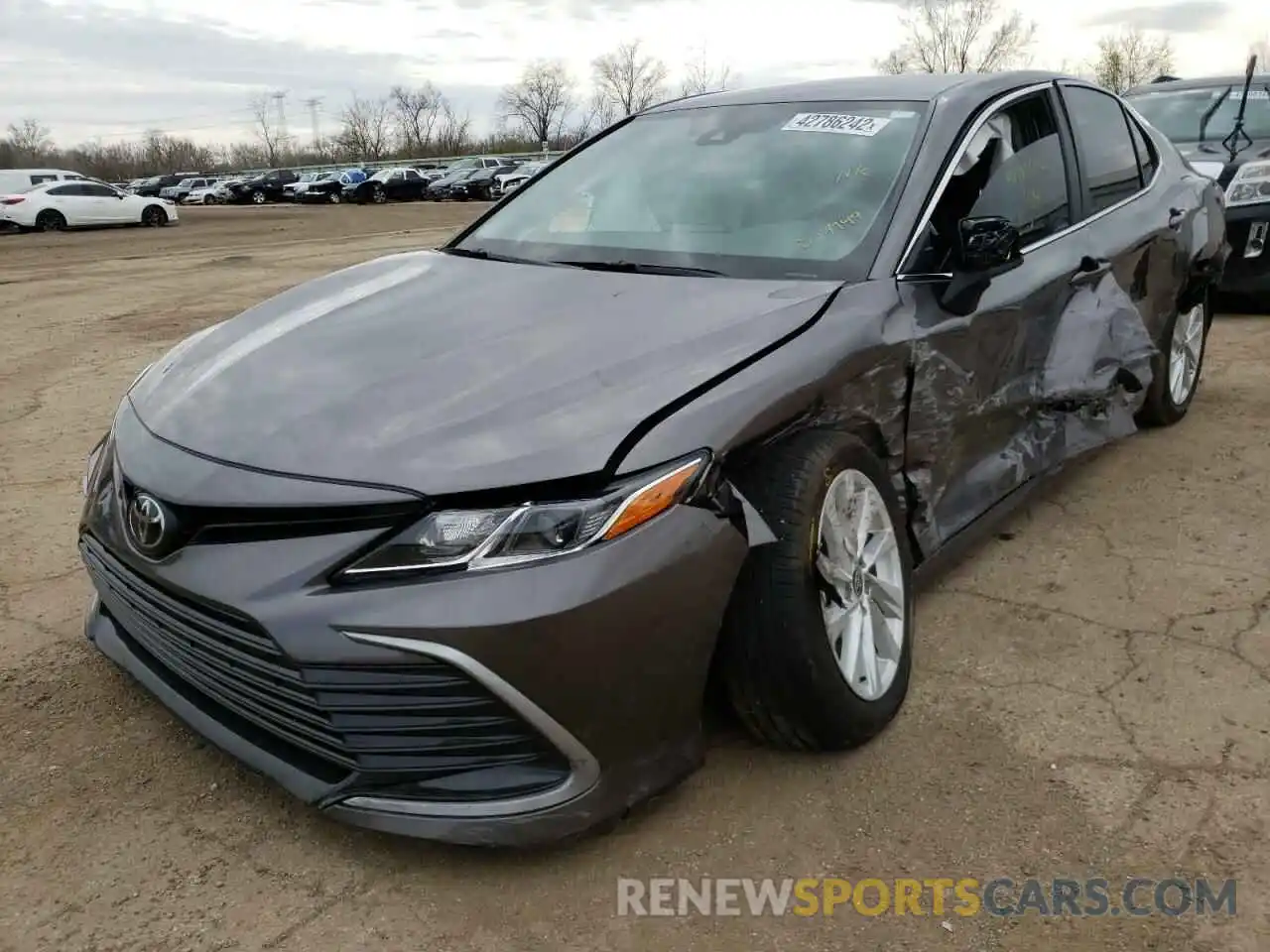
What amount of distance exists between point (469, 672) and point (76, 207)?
30556 mm

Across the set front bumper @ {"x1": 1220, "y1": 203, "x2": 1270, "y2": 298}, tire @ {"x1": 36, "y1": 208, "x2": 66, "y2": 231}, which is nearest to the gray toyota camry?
front bumper @ {"x1": 1220, "y1": 203, "x2": 1270, "y2": 298}

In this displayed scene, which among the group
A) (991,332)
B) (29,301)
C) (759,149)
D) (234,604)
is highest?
(759,149)

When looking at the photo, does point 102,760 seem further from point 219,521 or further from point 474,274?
point 474,274

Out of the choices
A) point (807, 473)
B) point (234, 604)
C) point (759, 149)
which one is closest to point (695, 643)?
point (807, 473)

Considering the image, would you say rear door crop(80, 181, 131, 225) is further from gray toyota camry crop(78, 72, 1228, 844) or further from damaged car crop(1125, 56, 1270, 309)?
gray toyota camry crop(78, 72, 1228, 844)

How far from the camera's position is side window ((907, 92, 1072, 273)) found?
298cm

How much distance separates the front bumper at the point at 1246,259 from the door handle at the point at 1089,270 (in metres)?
3.81

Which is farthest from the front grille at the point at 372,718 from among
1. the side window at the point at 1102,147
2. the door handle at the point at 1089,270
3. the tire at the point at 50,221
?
the tire at the point at 50,221

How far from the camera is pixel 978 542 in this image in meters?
3.33

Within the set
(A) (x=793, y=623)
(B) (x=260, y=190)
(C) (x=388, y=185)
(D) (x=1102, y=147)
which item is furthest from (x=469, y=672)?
(B) (x=260, y=190)

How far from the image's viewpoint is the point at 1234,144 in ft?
23.8

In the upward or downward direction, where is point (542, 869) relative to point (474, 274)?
downward

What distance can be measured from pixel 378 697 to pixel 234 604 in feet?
1.07

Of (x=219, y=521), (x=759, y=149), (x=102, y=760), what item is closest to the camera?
(x=219, y=521)
